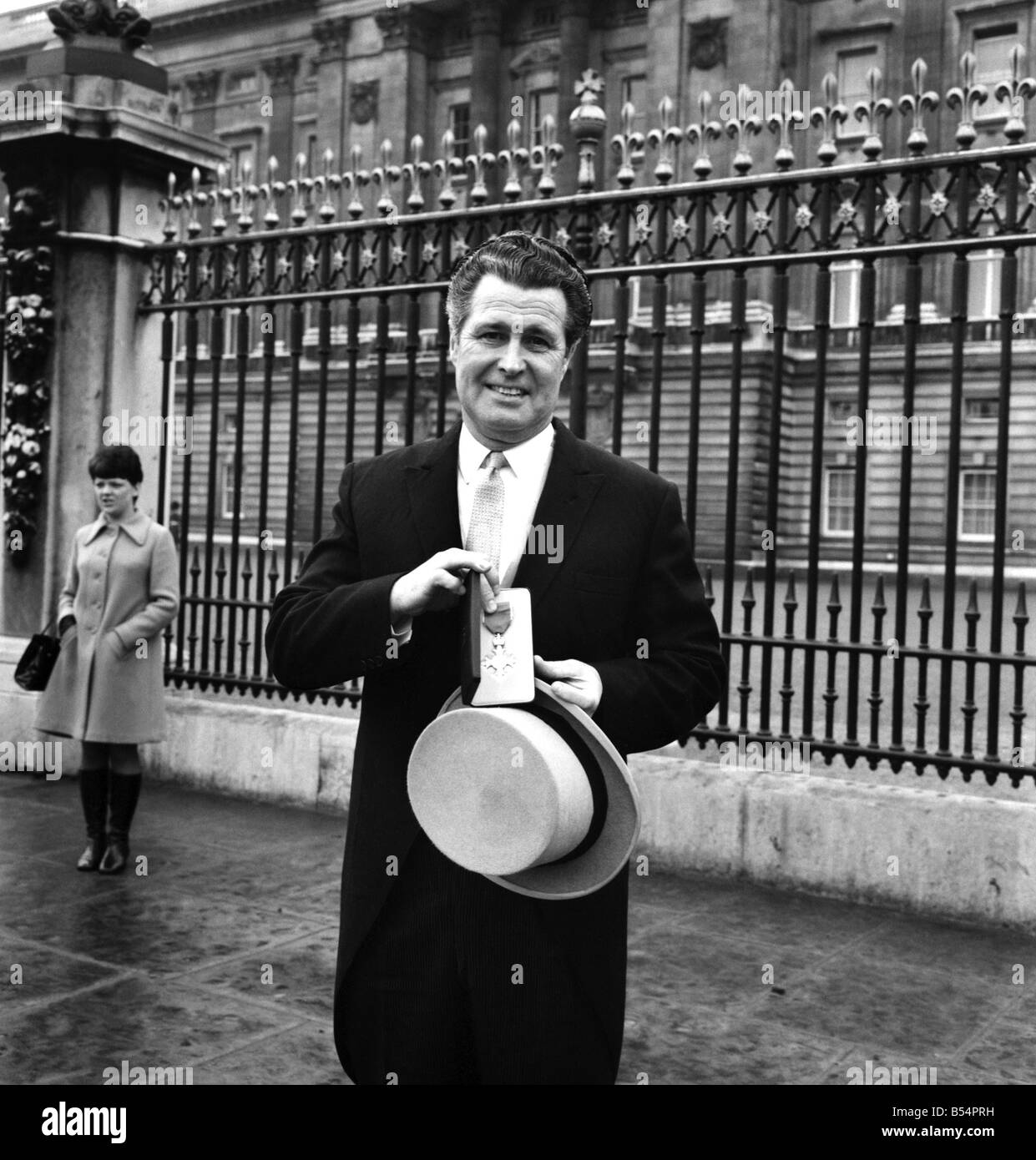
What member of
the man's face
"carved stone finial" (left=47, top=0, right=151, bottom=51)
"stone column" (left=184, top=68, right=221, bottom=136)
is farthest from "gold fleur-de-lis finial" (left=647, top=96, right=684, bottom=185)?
"stone column" (left=184, top=68, right=221, bottom=136)

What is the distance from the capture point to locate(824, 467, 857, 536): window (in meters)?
28.3

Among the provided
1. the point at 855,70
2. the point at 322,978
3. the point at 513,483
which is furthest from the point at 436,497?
the point at 855,70

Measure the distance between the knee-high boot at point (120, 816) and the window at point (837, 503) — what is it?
22984mm

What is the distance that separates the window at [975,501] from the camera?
2730 centimetres

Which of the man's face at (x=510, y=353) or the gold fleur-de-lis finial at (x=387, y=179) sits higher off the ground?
the gold fleur-de-lis finial at (x=387, y=179)

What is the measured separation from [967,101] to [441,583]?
16.0 feet

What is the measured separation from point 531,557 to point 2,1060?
2401 mm

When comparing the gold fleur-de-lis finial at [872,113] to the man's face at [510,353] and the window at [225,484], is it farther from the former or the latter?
the window at [225,484]

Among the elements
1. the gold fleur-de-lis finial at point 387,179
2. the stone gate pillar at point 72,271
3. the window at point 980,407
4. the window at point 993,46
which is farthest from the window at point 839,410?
the stone gate pillar at point 72,271

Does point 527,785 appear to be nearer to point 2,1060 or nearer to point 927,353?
point 2,1060

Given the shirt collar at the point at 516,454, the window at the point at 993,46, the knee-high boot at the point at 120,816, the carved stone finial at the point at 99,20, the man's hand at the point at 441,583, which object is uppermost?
the window at the point at 993,46

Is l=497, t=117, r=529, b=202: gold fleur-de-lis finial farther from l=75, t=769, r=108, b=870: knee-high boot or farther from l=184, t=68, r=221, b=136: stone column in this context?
l=184, t=68, r=221, b=136: stone column

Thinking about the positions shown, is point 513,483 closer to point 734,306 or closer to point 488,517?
point 488,517

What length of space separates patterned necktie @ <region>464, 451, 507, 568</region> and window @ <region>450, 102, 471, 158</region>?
36056 millimetres
